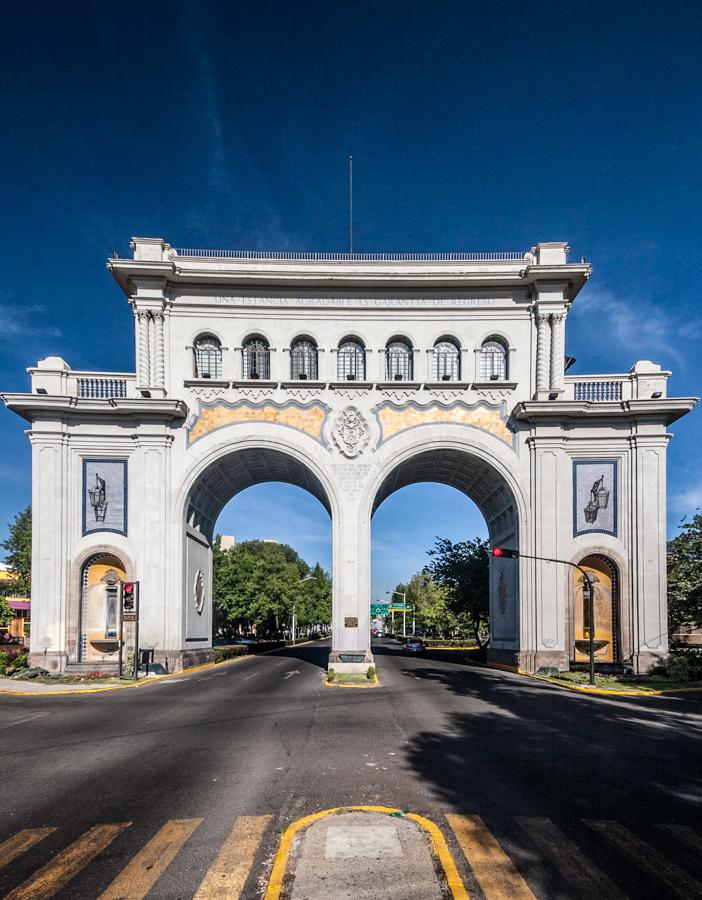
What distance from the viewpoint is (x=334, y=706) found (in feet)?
60.0

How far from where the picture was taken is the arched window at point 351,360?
30.6 m

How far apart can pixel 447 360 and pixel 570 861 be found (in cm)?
2566

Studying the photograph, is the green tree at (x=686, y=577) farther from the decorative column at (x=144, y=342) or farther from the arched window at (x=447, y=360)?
the decorative column at (x=144, y=342)

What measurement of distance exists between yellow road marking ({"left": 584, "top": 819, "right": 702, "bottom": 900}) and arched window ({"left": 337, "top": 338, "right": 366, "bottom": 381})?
79.6 ft

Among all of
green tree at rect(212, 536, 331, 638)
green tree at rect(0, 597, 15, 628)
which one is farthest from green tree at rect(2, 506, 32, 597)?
green tree at rect(0, 597, 15, 628)

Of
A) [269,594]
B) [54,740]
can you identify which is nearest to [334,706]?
[54,740]

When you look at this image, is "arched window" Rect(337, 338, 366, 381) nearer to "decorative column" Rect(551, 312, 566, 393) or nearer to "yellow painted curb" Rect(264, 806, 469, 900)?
"decorative column" Rect(551, 312, 566, 393)

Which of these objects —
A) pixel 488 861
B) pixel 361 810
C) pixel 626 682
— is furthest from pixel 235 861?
pixel 626 682

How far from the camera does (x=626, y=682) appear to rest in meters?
25.3

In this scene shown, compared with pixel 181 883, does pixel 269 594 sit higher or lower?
lower

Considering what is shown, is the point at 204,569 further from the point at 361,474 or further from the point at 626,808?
the point at 626,808

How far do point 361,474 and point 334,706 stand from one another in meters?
12.9

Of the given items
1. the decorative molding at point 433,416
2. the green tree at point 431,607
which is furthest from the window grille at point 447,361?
the green tree at point 431,607

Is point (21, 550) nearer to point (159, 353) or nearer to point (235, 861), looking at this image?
point (159, 353)
